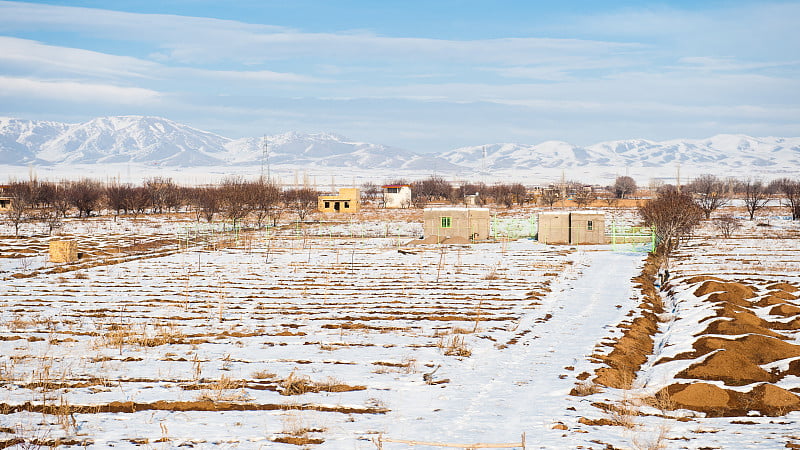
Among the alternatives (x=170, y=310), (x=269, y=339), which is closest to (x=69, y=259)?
(x=170, y=310)

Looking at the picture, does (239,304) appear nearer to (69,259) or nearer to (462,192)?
(69,259)

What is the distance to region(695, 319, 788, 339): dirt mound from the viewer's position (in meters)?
13.6

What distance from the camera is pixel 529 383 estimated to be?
10930 mm

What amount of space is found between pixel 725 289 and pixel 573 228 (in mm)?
20350

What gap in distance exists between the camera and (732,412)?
9.47 meters

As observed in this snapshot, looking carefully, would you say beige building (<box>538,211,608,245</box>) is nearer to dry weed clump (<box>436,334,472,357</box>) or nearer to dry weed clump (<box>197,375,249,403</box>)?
dry weed clump (<box>436,334,472,357</box>)

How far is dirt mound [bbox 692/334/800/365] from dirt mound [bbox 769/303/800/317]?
159 inches

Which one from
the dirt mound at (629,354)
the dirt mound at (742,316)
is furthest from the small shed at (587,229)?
the dirt mound at (742,316)

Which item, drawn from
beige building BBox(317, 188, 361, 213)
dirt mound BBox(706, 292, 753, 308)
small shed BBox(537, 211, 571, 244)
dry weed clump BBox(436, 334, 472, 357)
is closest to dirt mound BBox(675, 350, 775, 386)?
dry weed clump BBox(436, 334, 472, 357)

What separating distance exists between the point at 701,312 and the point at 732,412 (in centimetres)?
687

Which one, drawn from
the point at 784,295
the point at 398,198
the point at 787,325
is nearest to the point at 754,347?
the point at 787,325

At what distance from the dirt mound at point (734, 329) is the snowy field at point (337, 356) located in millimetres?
495

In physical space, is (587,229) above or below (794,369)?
above

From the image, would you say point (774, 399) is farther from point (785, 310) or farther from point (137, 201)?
point (137, 201)
